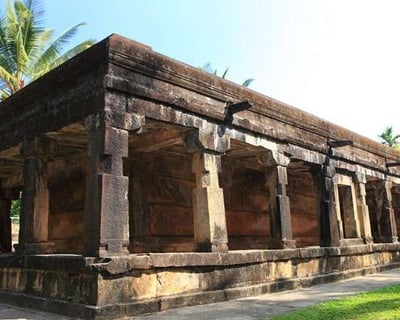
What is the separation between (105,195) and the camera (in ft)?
19.2

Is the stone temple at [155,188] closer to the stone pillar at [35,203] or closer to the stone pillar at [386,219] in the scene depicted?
the stone pillar at [35,203]

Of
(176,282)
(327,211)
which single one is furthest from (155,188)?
(327,211)

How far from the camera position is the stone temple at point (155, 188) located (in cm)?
593

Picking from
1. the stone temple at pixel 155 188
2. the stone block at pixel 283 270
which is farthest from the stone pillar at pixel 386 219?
the stone block at pixel 283 270

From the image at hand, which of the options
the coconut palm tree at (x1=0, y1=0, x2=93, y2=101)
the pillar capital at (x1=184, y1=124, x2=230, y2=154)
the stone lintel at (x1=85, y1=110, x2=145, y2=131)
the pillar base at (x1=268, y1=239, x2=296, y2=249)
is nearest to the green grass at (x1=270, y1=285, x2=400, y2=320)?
the pillar base at (x1=268, y1=239, x2=296, y2=249)

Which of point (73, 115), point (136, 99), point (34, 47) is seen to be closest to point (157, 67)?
point (136, 99)

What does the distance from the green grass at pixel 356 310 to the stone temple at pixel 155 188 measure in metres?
1.74

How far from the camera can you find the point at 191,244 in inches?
406

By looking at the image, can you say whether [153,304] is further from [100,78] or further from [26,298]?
[100,78]

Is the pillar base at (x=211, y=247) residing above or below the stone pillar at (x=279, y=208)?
below

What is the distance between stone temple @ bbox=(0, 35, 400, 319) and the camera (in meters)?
5.93

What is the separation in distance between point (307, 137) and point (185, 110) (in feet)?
13.6

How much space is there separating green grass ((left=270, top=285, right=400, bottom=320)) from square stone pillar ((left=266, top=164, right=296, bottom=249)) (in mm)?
2339

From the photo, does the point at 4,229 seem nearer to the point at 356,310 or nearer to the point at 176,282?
the point at 176,282
